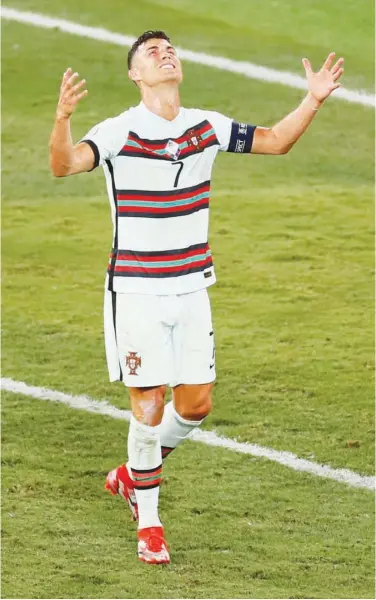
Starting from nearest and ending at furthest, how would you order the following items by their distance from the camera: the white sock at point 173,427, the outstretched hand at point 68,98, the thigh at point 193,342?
the outstretched hand at point 68,98
the thigh at point 193,342
the white sock at point 173,427

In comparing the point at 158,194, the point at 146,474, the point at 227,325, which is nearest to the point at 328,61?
the point at 158,194

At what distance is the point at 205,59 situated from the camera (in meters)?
15.3

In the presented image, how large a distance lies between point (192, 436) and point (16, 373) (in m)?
1.41

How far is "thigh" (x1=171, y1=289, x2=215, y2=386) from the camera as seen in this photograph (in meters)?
6.63

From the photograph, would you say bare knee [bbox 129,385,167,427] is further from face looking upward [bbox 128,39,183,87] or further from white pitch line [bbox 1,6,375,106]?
white pitch line [bbox 1,6,375,106]

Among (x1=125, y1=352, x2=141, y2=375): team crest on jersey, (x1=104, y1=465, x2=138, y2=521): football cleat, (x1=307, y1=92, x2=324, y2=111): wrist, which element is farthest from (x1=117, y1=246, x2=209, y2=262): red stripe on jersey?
(x1=104, y1=465, x2=138, y2=521): football cleat

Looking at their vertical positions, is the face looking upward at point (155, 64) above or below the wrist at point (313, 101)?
above

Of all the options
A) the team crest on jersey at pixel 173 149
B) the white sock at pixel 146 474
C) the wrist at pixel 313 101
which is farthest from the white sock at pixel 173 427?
the wrist at pixel 313 101

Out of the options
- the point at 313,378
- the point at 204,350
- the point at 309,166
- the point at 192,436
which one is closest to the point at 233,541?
the point at 204,350

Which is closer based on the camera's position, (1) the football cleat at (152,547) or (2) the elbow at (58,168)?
(2) the elbow at (58,168)

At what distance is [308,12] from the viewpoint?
51.9 feet

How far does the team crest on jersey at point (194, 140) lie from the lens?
21.4 ft

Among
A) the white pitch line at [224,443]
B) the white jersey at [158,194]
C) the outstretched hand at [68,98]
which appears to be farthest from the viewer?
the white pitch line at [224,443]

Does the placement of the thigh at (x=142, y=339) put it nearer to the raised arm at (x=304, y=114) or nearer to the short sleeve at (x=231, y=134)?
the short sleeve at (x=231, y=134)
